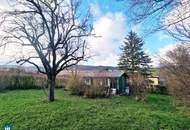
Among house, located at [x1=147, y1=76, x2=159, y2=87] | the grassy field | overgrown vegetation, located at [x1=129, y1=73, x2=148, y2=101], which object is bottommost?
the grassy field

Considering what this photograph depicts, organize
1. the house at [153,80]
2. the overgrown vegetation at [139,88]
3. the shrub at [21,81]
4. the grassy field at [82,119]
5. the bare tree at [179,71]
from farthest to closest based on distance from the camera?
1. the house at [153,80]
2. the shrub at [21,81]
3. the overgrown vegetation at [139,88]
4. the grassy field at [82,119]
5. the bare tree at [179,71]

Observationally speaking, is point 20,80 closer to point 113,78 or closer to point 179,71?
point 113,78

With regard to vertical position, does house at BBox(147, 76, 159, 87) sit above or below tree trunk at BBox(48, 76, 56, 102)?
above

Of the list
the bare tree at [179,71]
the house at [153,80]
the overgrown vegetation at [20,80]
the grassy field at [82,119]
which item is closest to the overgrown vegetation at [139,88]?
the overgrown vegetation at [20,80]

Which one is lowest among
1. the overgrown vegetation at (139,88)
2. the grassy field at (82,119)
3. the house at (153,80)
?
the grassy field at (82,119)

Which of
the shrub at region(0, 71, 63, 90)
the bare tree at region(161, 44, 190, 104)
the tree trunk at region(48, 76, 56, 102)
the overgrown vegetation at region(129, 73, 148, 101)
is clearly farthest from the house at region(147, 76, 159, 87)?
the bare tree at region(161, 44, 190, 104)

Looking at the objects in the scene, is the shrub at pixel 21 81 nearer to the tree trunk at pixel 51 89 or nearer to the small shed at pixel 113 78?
the small shed at pixel 113 78

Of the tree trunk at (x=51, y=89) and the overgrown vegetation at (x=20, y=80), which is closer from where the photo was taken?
the tree trunk at (x=51, y=89)

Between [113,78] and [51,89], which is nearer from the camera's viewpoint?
[51,89]

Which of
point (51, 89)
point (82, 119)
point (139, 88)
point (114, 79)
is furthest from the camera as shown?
point (114, 79)

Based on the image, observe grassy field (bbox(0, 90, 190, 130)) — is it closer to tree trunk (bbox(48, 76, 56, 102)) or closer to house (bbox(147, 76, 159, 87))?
tree trunk (bbox(48, 76, 56, 102))

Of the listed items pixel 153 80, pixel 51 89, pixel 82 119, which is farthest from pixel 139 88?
pixel 153 80

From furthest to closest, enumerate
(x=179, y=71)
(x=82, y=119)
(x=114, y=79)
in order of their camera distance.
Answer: (x=114, y=79) < (x=82, y=119) < (x=179, y=71)

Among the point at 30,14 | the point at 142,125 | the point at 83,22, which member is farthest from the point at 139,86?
the point at 142,125
